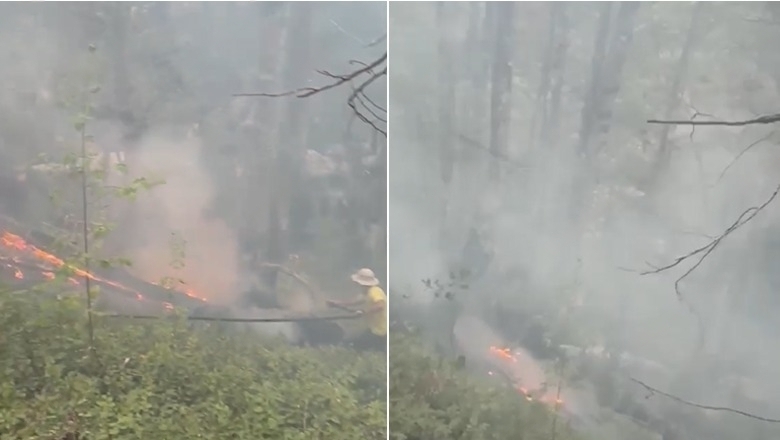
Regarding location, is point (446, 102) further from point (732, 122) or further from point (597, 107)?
point (732, 122)

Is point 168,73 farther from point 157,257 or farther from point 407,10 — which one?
point 407,10

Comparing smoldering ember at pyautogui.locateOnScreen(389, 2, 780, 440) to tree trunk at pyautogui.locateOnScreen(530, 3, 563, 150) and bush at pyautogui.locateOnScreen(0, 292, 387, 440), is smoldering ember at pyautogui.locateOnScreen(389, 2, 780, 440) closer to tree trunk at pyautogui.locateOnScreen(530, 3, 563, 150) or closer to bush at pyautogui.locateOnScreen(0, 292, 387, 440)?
tree trunk at pyautogui.locateOnScreen(530, 3, 563, 150)

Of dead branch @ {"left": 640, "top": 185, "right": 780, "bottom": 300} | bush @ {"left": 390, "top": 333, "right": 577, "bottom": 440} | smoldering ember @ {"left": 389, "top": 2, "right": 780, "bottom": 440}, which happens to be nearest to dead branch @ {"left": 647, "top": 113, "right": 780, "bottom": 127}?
smoldering ember @ {"left": 389, "top": 2, "right": 780, "bottom": 440}

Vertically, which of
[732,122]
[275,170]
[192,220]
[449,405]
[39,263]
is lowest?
[449,405]

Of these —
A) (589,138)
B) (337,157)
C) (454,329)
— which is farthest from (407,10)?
(454,329)

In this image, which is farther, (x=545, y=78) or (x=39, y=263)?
(x=39, y=263)

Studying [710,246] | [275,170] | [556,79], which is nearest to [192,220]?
[275,170]
